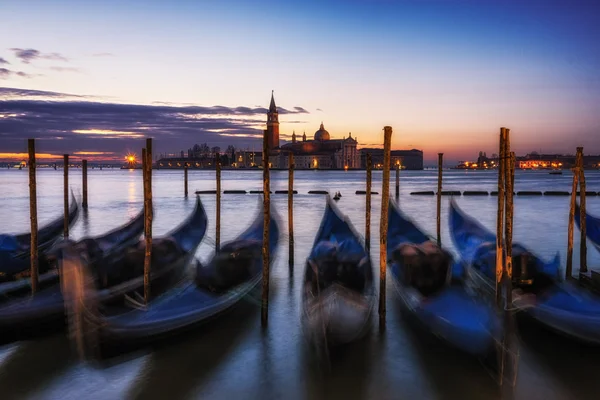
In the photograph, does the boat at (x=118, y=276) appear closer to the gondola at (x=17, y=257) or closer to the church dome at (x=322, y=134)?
the gondola at (x=17, y=257)

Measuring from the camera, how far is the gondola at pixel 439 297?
4504 millimetres

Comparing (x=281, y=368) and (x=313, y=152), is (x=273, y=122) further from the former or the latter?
(x=281, y=368)

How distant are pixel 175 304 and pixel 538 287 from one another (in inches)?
180

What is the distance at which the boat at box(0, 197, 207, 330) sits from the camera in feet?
17.3

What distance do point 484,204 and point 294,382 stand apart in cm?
2146

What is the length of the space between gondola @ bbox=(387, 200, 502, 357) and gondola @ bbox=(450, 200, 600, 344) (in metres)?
0.40

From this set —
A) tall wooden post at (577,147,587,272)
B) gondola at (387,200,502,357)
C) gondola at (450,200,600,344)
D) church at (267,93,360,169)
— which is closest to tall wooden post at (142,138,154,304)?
gondola at (387,200,502,357)

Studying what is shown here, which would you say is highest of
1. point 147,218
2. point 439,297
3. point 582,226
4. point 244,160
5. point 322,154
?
point 322,154

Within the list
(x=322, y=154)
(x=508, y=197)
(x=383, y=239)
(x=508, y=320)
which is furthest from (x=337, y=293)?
(x=322, y=154)

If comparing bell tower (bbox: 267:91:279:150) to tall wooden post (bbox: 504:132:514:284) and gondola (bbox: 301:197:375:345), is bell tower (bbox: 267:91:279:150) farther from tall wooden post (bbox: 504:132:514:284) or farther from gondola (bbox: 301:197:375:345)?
tall wooden post (bbox: 504:132:514:284)

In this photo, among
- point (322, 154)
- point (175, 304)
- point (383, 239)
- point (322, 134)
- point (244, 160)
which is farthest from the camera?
point (244, 160)

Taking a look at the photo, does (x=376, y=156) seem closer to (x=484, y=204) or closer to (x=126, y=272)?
(x=484, y=204)

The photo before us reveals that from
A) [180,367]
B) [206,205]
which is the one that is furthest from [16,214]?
[180,367]

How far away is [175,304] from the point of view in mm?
5250
